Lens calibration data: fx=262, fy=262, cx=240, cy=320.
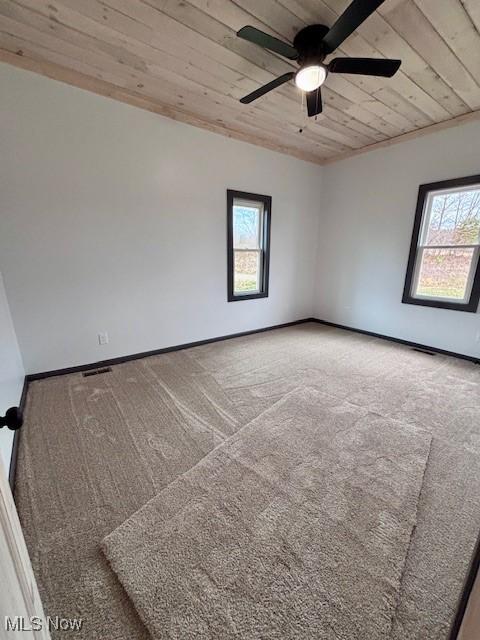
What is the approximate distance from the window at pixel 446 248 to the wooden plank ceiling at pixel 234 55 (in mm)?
740

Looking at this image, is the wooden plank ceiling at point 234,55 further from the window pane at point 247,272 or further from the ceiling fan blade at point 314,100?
the window pane at point 247,272

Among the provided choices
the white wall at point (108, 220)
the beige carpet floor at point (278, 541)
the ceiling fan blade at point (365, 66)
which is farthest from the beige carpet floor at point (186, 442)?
the ceiling fan blade at point (365, 66)

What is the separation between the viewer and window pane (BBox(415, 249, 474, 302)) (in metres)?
3.05

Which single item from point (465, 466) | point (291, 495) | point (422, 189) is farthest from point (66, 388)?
point (422, 189)

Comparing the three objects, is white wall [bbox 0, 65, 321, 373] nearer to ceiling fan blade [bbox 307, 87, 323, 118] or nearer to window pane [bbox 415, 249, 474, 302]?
ceiling fan blade [bbox 307, 87, 323, 118]

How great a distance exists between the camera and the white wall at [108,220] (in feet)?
7.26

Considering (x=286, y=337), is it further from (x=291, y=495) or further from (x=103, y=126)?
(x=103, y=126)

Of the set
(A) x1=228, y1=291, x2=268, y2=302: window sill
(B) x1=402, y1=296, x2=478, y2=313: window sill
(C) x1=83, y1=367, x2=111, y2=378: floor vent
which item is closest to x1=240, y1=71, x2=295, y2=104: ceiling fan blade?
(A) x1=228, y1=291, x2=268, y2=302: window sill

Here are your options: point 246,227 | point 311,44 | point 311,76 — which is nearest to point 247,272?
point 246,227

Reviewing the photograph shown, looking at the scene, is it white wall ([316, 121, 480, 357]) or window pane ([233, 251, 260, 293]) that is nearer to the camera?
white wall ([316, 121, 480, 357])

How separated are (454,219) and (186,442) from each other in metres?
3.74

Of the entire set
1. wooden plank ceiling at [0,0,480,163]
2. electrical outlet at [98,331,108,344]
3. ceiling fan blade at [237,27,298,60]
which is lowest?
electrical outlet at [98,331,108,344]

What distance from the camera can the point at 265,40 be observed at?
1532 mm

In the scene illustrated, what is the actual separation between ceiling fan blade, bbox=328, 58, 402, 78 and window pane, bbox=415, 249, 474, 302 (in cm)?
227
